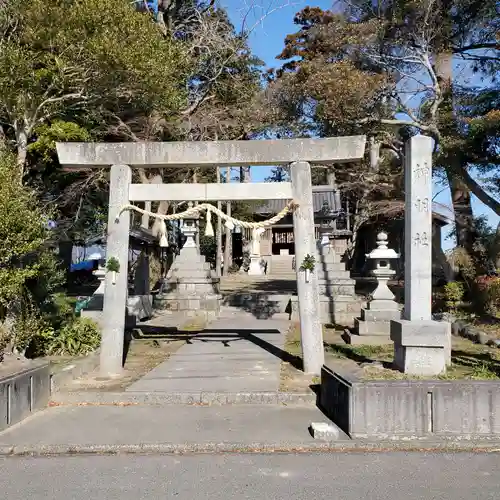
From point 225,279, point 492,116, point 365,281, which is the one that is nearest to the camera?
point 492,116

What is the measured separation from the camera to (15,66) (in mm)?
11172

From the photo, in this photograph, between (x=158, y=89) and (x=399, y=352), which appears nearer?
(x=399, y=352)

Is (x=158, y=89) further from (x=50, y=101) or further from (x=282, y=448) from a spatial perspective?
(x=282, y=448)

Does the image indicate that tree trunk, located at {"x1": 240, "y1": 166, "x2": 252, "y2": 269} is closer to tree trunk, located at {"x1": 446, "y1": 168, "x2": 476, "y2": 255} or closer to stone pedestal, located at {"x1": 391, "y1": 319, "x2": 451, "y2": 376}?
tree trunk, located at {"x1": 446, "y1": 168, "x2": 476, "y2": 255}

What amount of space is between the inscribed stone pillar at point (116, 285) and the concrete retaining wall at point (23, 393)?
1.27m

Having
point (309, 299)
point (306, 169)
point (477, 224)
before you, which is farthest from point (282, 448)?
point (477, 224)

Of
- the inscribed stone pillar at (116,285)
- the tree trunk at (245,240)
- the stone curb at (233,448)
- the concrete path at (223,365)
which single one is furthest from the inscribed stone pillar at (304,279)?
the tree trunk at (245,240)

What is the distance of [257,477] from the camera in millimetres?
4484

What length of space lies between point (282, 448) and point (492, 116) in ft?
39.9

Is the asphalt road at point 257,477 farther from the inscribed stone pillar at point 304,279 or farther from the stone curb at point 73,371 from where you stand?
the inscribed stone pillar at point 304,279

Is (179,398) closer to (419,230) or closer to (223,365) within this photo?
(223,365)

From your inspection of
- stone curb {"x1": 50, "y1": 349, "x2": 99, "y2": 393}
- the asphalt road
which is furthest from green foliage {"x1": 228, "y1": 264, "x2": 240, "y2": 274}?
the asphalt road

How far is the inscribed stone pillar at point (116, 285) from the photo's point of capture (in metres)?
8.08

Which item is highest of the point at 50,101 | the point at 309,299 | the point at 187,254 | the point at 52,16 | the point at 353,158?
the point at 52,16
